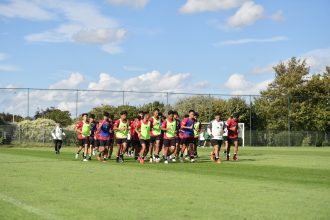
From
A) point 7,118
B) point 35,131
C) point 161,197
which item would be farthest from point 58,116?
point 161,197

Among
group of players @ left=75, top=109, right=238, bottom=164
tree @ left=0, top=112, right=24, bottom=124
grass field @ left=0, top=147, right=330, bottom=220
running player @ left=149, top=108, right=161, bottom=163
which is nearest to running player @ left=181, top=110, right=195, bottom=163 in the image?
group of players @ left=75, top=109, right=238, bottom=164

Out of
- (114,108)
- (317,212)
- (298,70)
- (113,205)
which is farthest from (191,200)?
(298,70)

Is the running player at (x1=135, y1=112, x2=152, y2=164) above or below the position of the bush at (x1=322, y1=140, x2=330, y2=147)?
above

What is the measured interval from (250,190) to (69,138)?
39.0 m

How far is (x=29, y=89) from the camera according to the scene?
48.4 metres

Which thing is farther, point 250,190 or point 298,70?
point 298,70

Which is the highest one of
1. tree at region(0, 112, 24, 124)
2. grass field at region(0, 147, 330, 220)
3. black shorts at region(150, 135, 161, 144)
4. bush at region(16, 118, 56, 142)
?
tree at region(0, 112, 24, 124)

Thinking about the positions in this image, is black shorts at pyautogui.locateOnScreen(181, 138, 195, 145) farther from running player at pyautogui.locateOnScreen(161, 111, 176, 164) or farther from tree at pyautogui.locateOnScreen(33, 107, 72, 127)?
tree at pyautogui.locateOnScreen(33, 107, 72, 127)

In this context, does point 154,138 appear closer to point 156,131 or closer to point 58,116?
point 156,131

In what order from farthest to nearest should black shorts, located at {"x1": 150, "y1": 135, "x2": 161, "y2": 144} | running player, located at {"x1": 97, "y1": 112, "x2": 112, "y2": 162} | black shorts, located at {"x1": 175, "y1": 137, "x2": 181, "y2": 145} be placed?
running player, located at {"x1": 97, "y1": 112, "x2": 112, "y2": 162}, black shorts, located at {"x1": 150, "y1": 135, "x2": 161, "y2": 144}, black shorts, located at {"x1": 175, "y1": 137, "x2": 181, "y2": 145}

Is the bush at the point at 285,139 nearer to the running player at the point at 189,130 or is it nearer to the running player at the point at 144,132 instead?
the running player at the point at 189,130

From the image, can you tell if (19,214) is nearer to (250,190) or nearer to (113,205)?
(113,205)

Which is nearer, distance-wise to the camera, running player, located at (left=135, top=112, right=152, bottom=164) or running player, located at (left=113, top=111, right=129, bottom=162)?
running player, located at (left=135, top=112, right=152, bottom=164)

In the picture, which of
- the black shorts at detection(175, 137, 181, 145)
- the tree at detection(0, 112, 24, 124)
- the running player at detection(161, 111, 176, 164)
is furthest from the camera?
the tree at detection(0, 112, 24, 124)
